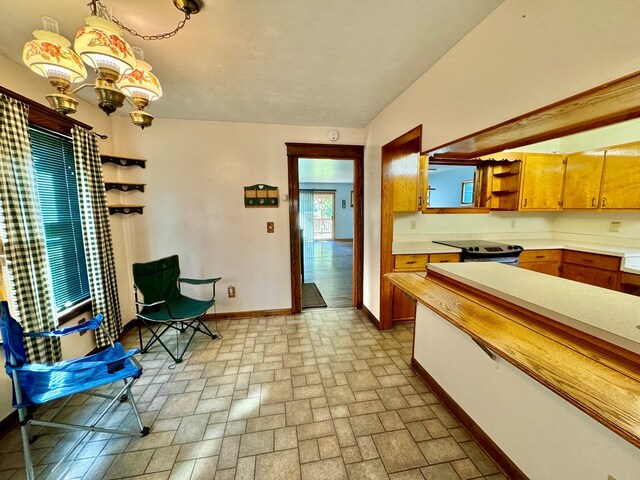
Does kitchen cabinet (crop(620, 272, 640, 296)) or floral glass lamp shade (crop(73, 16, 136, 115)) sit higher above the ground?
floral glass lamp shade (crop(73, 16, 136, 115))

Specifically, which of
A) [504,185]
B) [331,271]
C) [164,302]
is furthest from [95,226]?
[504,185]

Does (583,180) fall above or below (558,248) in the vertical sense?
above

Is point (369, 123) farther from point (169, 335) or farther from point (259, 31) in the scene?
point (169, 335)

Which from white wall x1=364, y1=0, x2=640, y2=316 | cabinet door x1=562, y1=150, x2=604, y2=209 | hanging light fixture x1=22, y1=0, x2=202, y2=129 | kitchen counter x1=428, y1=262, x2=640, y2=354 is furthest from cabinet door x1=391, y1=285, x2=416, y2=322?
hanging light fixture x1=22, y1=0, x2=202, y2=129

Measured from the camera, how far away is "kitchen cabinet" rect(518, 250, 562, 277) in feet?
10.2

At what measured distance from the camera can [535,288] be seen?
1490 millimetres

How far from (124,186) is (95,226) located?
68cm

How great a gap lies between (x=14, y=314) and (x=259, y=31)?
2.45 m

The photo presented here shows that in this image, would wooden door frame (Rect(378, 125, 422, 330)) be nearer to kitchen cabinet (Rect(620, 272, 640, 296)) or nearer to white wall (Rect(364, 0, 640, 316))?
white wall (Rect(364, 0, 640, 316))

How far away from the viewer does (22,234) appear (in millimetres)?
1678

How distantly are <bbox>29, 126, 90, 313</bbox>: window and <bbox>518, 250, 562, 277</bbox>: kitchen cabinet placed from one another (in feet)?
15.6

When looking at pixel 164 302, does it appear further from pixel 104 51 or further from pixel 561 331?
pixel 561 331

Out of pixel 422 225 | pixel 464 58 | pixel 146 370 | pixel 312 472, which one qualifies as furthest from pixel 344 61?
pixel 146 370

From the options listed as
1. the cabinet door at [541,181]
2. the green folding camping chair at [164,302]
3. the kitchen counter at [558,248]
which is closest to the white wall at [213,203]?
the green folding camping chair at [164,302]
